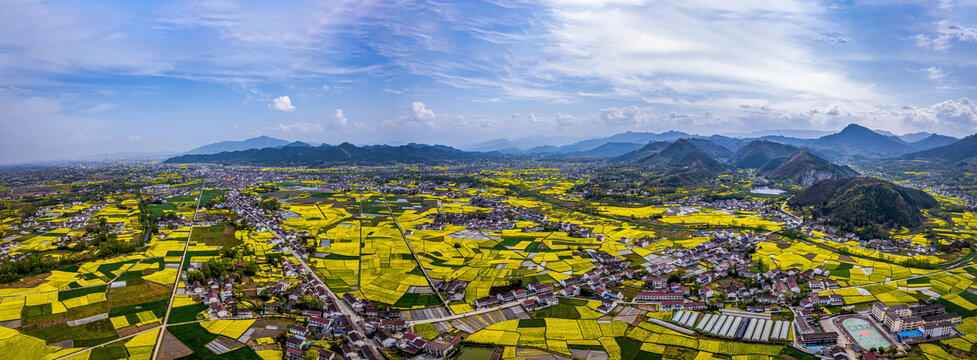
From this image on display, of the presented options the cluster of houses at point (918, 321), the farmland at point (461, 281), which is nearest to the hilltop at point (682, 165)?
the farmland at point (461, 281)

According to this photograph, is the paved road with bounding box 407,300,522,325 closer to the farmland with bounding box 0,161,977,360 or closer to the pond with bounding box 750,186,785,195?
the farmland with bounding box 0,161,977,360

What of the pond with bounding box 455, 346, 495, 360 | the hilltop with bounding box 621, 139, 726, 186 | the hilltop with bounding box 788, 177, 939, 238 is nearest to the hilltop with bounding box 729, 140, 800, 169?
the hilltop with bounding box 621, 139, 726, 186

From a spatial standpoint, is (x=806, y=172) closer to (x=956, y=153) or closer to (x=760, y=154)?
(x=760, y=154)

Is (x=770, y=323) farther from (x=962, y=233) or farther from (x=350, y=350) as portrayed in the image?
(x=962, y=233)

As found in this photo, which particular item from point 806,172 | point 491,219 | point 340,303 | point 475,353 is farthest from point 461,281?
point 806,172

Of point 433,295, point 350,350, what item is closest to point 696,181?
point 433,295
